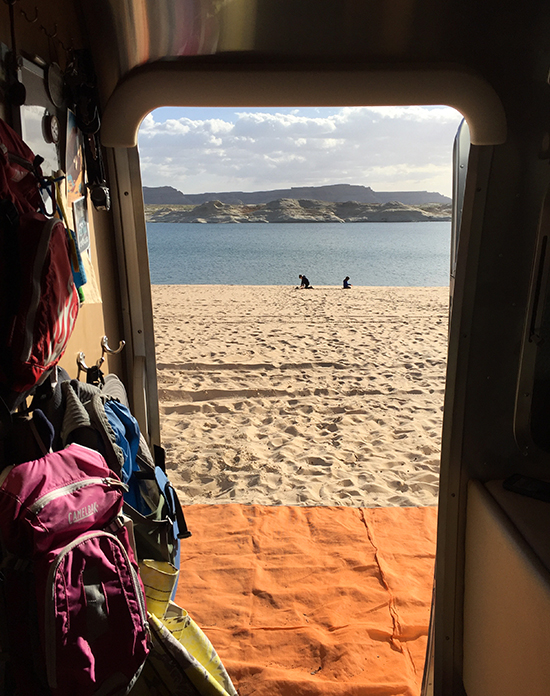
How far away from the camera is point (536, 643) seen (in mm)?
1676

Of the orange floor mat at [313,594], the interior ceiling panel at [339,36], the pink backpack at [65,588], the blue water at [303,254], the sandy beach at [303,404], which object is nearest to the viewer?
the pink backpack at [65,588]

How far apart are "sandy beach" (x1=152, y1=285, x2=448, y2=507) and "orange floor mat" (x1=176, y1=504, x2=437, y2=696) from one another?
1.16ft

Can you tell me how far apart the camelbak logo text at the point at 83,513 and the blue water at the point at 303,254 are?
24652mm

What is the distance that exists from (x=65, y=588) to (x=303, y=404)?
5418mm

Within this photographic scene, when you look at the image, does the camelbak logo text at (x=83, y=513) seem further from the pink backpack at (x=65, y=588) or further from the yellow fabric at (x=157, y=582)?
the yellow fabric at (x=157, y=582)

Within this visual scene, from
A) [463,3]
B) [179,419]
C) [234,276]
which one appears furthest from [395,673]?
[234,276]

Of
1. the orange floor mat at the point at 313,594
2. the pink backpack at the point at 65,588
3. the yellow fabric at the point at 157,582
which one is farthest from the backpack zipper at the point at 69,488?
the orange floor mat at the point at 313,594

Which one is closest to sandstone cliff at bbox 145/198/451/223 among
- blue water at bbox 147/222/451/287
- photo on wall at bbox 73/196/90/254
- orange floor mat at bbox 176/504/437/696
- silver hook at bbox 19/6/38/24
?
blue water at bbox 147/222/451/287

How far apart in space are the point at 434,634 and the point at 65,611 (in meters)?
1.67

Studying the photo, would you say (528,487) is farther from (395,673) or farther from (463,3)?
(463,3)

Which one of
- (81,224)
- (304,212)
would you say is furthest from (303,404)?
(304,212)

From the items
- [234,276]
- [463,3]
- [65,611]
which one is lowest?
[234,276]

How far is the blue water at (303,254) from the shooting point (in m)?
30.2

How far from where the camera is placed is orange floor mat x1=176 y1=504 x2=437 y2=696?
273 centimetres
